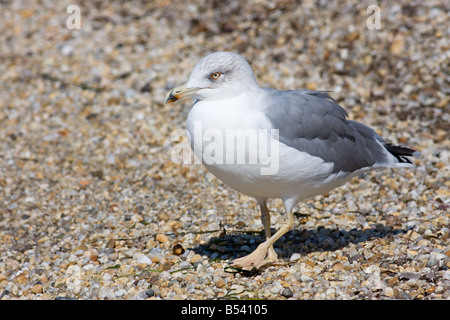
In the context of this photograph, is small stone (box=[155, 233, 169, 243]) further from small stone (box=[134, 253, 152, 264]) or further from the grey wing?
the grey wing

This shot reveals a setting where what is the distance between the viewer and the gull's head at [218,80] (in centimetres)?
468

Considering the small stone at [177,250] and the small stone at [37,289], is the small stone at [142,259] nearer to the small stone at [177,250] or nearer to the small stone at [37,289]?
the small stone at [177,250]

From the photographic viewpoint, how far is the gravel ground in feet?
16.4

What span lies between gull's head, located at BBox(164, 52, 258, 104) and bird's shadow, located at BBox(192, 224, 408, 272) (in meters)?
1.49

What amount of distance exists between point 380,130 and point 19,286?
456 cm

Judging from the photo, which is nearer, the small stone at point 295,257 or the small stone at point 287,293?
the small stone at point 287,293

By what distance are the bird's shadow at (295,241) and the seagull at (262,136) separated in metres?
0.36

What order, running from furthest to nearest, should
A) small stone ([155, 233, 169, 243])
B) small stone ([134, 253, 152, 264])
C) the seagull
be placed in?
small stone ([155, 233, 169, 243]) → small stone ([134, 253, 152, 264]) → the seagull

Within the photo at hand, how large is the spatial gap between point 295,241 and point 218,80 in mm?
1764

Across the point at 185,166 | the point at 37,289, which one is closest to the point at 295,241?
the point at 185,166

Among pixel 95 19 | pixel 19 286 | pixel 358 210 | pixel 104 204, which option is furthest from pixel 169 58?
pixel 19 286

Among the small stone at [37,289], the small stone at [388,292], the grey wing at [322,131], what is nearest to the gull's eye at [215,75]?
the grey wing at [322,131]

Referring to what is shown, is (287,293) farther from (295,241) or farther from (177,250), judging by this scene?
(177,250)

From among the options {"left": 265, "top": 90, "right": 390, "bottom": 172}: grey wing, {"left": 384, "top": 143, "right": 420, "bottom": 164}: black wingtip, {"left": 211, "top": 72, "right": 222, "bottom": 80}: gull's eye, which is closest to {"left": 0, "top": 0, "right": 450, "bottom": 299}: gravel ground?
{"left": 384, "top": 143, "right": 420, "bottom": 164}: black wingtip
